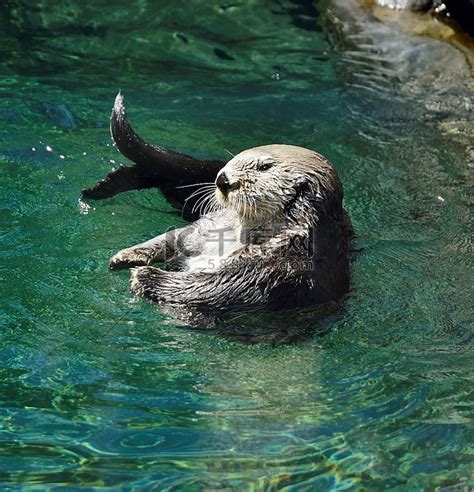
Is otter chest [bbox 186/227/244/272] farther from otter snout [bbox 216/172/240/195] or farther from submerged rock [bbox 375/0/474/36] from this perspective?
submerged rock [bbox 375/0/474/36]

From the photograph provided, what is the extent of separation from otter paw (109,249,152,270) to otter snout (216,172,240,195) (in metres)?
0.62

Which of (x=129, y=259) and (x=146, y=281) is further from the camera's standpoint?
(x=129, y=259)

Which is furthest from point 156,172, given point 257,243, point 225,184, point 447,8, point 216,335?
point 447,8

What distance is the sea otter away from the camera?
4.72 metres

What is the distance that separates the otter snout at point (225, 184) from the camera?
500 cm

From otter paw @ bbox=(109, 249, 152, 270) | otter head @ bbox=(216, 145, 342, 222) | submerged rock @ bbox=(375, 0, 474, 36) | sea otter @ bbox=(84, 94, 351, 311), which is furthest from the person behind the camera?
submerged rock @ bbox=(375, 0, 474, 36)

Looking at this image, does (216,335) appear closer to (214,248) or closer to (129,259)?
(214,248)

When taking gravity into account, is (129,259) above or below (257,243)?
below

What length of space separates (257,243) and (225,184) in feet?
1.18

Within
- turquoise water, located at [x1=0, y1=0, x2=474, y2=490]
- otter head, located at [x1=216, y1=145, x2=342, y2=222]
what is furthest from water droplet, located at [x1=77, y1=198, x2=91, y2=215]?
otter head, located at [x1=216, y1=145, x2=342, y2=222]

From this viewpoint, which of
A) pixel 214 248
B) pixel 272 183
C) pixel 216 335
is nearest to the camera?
pixel 216 335

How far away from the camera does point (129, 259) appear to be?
17.3ft

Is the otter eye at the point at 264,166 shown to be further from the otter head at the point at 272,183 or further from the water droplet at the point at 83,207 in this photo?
the water droplet at the point at 83,207

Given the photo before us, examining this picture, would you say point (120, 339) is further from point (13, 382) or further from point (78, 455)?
point (78, 455)
